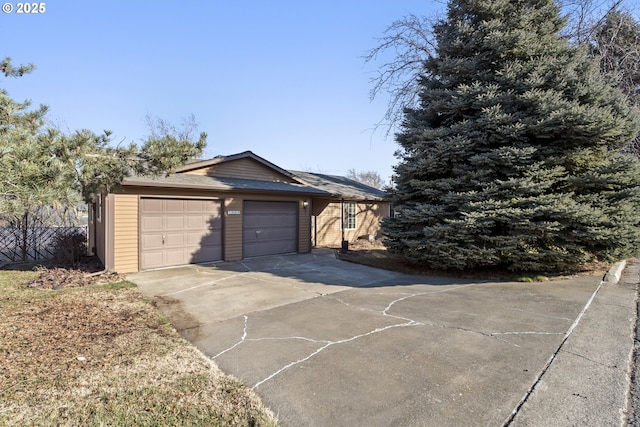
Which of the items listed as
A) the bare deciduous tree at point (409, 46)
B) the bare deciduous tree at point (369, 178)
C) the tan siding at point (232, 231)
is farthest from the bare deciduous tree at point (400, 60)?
the bare deciduous tree at point (369, 178)

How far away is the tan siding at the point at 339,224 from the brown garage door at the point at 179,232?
18.6 ft

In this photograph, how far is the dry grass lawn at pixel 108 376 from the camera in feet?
8.20

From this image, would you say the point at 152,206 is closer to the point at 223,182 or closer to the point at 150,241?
the point at 150,241

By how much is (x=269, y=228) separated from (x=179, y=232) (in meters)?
3.12

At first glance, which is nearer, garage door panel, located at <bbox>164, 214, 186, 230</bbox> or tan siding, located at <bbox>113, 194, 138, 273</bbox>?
tan siding, located at <bbox>113, 194, 138, 273</bbox>

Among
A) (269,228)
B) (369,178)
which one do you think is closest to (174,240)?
(269,228)

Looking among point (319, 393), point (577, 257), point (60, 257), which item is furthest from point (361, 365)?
point (60, 257)

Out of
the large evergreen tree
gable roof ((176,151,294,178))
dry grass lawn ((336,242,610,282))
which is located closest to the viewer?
the large evergreen tree

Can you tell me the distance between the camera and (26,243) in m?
10.8

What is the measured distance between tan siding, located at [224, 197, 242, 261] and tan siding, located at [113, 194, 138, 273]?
8.47 feet

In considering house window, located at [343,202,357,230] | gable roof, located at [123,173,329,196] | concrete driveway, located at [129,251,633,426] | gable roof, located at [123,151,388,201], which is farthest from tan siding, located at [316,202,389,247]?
concrete driveway, located at [129,251,633,426]

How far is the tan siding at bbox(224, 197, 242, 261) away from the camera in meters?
10.2

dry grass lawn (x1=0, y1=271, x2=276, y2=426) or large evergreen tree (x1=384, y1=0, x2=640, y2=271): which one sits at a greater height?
large evergreen tree (x1=384, y1=0, x2=640, y2=271)

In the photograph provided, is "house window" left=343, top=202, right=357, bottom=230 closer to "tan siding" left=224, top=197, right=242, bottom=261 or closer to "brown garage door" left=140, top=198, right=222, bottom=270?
"tan siding" left=224, top=197, right=242, bottom=261
